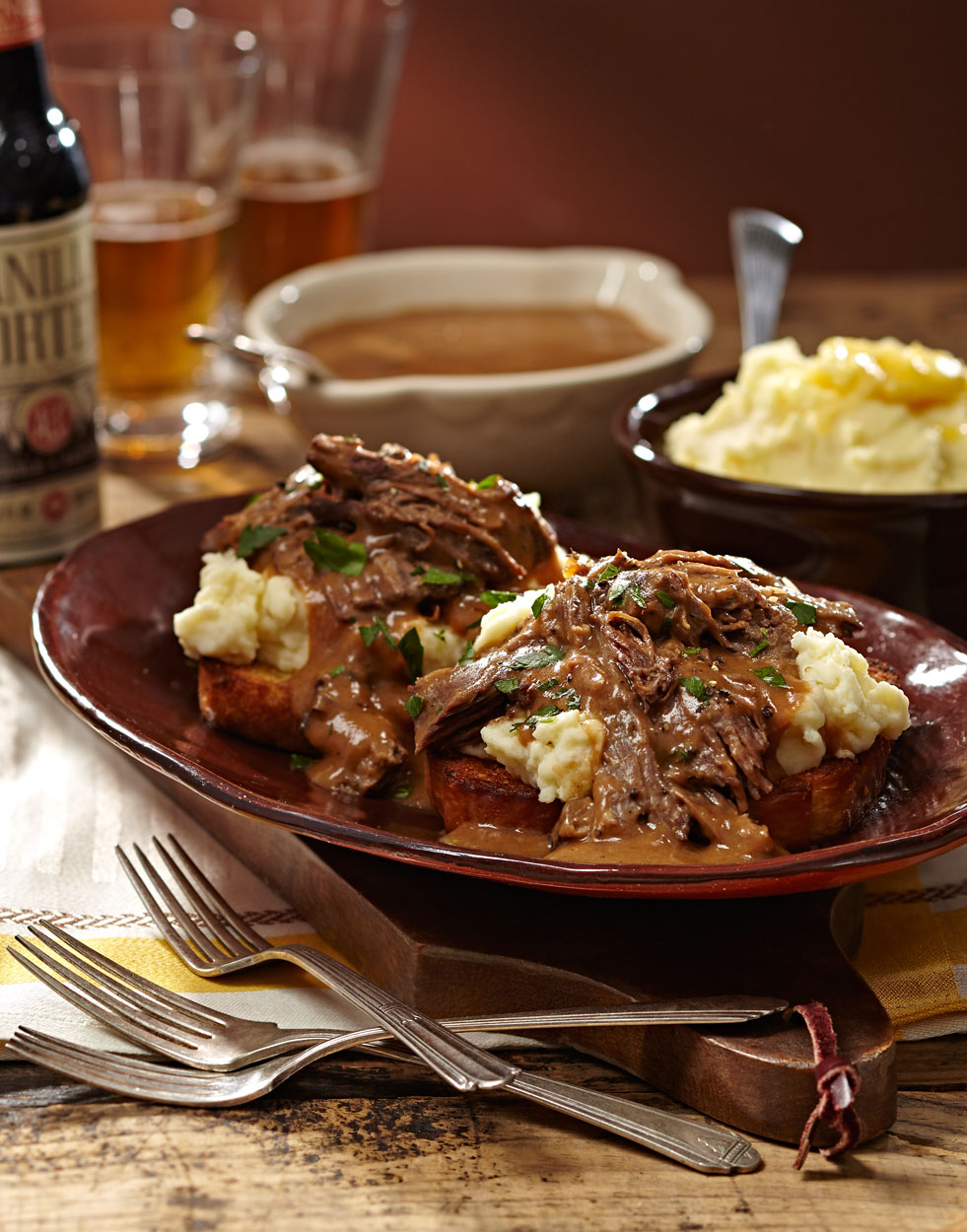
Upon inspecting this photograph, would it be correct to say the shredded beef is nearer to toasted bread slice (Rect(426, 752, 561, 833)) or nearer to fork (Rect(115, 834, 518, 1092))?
toasted bread slice (Rect(426, 752, 561, 833))

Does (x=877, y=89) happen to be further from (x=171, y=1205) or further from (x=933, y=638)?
(x=171, y=1205)

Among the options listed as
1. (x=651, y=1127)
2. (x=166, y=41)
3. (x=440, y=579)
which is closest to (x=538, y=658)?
(x=440, y=579)

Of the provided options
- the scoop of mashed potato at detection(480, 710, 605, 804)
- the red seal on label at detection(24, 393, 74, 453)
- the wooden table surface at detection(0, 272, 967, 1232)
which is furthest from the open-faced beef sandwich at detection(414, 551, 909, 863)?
the red seal on label at detection(24, 393, 74, 453)

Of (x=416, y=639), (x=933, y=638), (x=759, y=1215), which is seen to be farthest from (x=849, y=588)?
(x=759, y=1215)

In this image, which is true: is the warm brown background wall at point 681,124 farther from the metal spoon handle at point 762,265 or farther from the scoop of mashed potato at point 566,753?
the scoop of mashed potato at point 566,753

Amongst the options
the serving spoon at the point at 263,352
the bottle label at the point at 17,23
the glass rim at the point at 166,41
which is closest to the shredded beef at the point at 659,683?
the serving spoon at the point at 263,352
